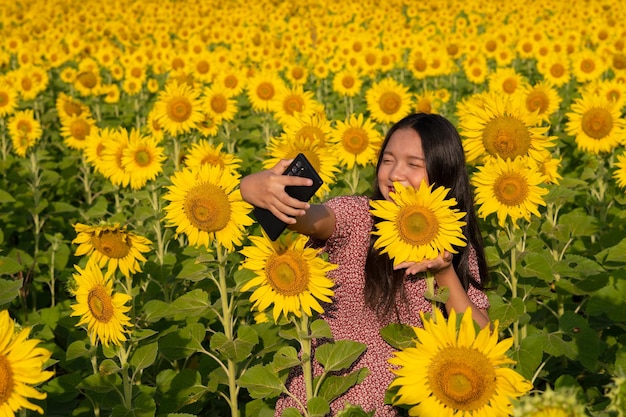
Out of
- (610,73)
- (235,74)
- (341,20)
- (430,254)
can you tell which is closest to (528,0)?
(341,20)

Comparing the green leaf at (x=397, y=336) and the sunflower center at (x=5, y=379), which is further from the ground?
the sunflower center at (x=5, y=379)

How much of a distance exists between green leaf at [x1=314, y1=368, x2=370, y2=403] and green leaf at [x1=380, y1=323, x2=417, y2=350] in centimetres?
22

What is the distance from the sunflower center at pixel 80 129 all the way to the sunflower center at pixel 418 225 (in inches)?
217

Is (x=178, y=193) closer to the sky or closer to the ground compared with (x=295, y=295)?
closer to the sky

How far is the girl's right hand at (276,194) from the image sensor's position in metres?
2.34

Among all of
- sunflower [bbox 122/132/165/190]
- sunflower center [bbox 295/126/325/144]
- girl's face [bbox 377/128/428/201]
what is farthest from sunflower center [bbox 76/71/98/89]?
girl's face [bbox 377/128/428/201]

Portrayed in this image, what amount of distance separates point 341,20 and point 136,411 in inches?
671

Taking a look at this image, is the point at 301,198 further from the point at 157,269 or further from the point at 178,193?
the point at 157,269

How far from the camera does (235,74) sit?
8.86 meters

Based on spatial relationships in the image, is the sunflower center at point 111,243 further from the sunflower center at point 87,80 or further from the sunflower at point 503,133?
the sunflower center at point 87,80

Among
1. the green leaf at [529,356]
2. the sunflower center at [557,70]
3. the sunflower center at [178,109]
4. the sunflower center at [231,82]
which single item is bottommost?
the green leaf at [529,356]

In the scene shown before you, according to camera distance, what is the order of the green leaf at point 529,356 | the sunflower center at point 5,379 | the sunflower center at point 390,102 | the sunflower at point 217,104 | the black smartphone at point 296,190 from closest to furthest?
1. the sunflower center at point 5,379
2. the black smartphone at point 296,190
3. the green leaf at point 529,356
4. the sunflower at point 217,104
5. the sunflower center at point 390,102

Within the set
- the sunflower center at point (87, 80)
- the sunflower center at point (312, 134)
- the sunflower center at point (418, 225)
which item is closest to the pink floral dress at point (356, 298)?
the sunflower center at point (418, 225)

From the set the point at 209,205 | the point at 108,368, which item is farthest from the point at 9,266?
the point at 209,205
